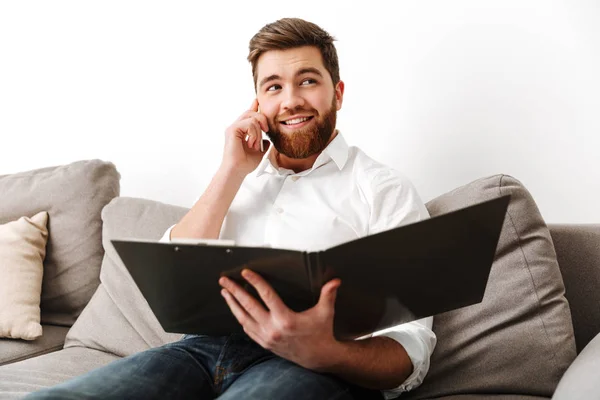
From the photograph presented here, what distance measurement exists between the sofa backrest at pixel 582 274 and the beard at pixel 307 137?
0.64 metres

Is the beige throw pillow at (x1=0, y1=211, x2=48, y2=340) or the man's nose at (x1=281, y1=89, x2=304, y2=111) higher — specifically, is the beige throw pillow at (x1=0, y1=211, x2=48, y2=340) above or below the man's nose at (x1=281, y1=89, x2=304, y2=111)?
below

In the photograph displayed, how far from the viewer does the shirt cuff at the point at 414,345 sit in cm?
123

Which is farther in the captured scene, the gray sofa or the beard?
the beard

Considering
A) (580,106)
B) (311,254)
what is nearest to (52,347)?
(311,254)

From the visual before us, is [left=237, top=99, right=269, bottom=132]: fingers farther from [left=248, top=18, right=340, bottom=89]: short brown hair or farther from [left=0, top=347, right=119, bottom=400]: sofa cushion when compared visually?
[left=0, top=347, right=119, bottom=400]: sofa cushion

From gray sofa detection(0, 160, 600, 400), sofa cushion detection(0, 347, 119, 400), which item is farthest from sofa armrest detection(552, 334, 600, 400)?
sofa cushion detection(0, 347, 119, 400)

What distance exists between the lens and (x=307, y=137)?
162 centimetres

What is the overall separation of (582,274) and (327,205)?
25.1 inches

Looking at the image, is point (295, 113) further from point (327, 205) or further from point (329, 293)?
point (329, 293)

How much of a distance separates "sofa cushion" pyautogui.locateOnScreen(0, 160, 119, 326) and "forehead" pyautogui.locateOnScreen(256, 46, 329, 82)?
83cm

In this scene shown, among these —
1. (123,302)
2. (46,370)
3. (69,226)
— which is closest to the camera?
(46,370)

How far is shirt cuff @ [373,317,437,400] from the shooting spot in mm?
1228

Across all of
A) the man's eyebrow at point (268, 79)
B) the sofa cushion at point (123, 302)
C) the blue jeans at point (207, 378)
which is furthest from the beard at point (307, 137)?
the blue jeans at point (207, 378)

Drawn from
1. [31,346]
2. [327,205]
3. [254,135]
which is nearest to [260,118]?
[254,135]
